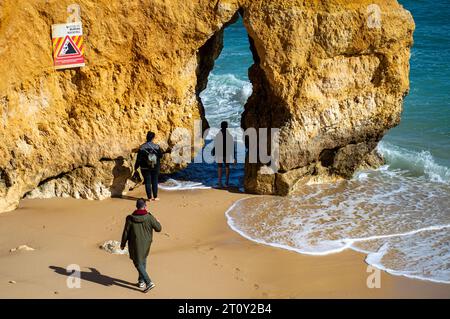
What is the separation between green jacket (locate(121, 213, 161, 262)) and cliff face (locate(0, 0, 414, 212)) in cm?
A: 339

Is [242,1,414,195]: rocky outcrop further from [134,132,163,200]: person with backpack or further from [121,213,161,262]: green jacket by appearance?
[121,213,161,262]: green jacket

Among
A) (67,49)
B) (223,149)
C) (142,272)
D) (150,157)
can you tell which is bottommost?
(142,272)

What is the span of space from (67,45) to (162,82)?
1.71 m

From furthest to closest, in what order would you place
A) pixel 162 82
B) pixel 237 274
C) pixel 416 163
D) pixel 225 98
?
pixel 225 98
pixel 416 163
pixel 162 82
pixel 237 274

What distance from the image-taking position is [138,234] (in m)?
7.06

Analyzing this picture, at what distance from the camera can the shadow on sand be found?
7.29 m

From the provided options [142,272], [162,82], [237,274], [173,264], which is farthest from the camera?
[162,82]

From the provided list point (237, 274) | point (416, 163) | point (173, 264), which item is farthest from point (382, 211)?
point (173, 264)

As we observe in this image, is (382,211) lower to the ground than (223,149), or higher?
lower

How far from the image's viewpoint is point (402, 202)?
10492 millimetres

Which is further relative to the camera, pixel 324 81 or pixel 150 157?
pixel 324 81

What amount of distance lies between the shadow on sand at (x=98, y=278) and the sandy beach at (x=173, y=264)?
1 cm

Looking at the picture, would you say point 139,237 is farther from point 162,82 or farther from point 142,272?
point 162,82

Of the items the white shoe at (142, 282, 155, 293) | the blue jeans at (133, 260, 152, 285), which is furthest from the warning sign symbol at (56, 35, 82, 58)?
the white shoe at (142, 282, 155, 293)
